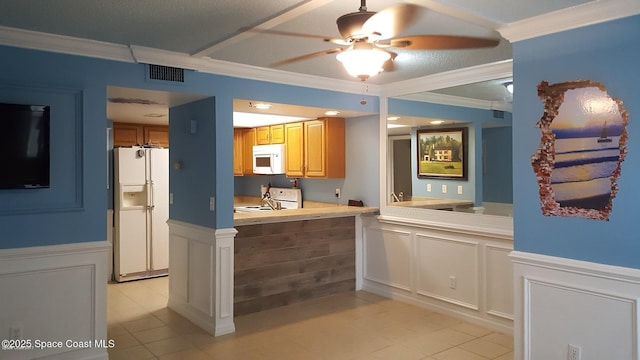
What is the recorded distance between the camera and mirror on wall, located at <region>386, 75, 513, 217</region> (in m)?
4.07

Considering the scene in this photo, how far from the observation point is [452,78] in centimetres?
445

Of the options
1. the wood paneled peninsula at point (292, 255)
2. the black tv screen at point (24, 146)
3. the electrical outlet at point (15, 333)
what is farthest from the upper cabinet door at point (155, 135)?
the electrical outlet at point (15, 333)

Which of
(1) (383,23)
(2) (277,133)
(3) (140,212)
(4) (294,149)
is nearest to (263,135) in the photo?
(2) (277,133)

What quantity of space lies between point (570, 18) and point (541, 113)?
1.84 feet

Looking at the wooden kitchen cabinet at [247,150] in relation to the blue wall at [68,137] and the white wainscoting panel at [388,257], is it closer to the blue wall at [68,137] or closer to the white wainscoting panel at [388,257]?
the white wainscoting panel at [388,257]

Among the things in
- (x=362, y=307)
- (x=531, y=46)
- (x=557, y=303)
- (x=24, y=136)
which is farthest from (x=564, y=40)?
(x=24, y=136)

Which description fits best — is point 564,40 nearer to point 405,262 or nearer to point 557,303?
point 557,303

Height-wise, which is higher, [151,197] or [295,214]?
[151,197]

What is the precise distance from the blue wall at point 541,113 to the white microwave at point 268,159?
3.75m

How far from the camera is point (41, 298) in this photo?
3248 mm

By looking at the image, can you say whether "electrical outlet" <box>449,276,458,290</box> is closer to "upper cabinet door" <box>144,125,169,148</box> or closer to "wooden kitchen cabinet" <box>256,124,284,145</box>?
"wooden kitchen cabinet" <box>256,124,284,145</box>

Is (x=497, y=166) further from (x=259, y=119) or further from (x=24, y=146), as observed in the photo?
(x=24, y=146)

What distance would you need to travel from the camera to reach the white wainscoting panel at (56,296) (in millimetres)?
3158

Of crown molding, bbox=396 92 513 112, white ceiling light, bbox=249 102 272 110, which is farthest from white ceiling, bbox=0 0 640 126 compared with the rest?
white ceiling light, bbox=249 102 272 110
